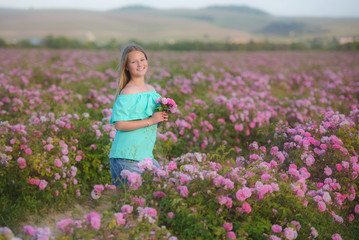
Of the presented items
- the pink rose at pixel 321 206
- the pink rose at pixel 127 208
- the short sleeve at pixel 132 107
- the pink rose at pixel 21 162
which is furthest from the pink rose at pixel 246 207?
the pink rose at pixel 21 162

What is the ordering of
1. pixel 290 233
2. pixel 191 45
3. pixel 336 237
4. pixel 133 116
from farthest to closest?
pixel 191 45, pixel 133 116, pixel 336 237, pixel 290 233

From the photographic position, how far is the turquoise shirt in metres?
3.26

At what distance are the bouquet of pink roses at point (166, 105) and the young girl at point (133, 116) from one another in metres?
0.05

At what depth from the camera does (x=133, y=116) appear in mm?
3273

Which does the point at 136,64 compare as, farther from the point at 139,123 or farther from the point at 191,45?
the point at 191,45

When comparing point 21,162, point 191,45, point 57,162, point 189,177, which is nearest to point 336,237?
point 189,177

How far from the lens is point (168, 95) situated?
294 inches

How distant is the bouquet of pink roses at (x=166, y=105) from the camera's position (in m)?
3.18

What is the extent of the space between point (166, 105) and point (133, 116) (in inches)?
12.9

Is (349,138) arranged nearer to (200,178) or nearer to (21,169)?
(200,178)

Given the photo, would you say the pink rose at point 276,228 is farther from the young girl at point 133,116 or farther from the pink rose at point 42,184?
the pink rose at point 42,184

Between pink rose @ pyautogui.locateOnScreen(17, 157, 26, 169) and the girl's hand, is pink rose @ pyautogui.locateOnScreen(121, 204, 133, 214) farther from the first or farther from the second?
pink rose @ pyautogui.locateOnScreen(17, 157, 26, 169)

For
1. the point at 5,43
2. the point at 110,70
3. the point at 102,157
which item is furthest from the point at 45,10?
the point at 102,157

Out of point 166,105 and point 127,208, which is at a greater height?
point 166,105
